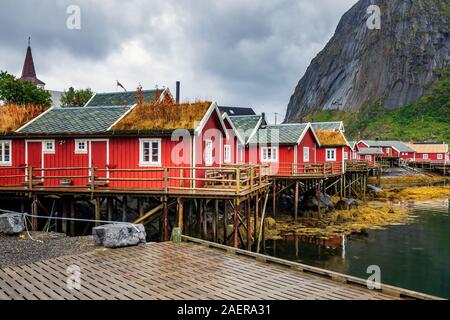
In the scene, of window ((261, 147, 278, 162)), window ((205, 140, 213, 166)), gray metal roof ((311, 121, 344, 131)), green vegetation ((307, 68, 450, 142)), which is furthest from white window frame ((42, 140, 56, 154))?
green vegetation ((307, 68, 450, 142))

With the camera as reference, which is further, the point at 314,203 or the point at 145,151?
the point at 314,203

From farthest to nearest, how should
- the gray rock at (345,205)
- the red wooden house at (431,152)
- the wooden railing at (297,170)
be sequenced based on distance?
1. the red wooden house at (431,152)
2. the gray rock at (345,205)
3. the wooden railing at (297,170)

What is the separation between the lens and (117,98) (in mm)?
34531

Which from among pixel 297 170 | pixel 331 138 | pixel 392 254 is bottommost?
pixel 392 254

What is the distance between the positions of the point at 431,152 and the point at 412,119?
37.0 m

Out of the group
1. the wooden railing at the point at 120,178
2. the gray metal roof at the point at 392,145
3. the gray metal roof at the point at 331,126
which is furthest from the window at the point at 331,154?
the gray metal roof at the point at 392,145

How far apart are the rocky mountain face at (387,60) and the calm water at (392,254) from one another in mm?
112596

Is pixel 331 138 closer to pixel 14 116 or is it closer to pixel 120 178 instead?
pixel 120 178

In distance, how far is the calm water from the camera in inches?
730

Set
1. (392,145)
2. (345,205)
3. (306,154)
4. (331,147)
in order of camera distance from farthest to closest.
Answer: (392,145) < (331,147) < (306,154) < (345,205)

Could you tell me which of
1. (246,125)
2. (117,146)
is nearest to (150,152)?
(117,146)

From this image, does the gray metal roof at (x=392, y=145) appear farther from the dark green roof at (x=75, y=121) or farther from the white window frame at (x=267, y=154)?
the dark green roof at (x=75, y=121)

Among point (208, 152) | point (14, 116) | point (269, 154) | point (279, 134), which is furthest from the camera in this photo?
point (279, 134)

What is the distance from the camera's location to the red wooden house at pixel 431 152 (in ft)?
277
